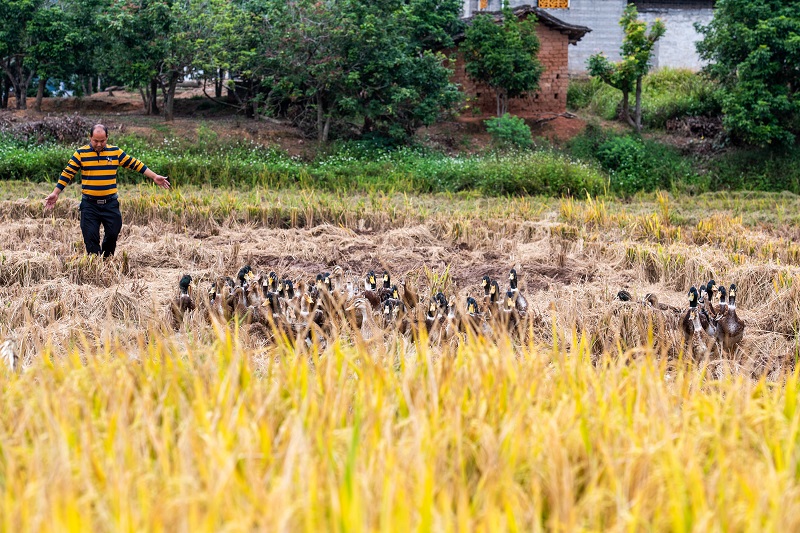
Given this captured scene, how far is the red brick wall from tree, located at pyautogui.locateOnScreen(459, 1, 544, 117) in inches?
29.8

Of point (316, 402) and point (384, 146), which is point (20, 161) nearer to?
point (384, 146)

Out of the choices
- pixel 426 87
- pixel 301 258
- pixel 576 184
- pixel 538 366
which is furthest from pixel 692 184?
pixel 538 366

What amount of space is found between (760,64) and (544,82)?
4.56 meters

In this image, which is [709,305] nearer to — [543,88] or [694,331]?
[694,331]

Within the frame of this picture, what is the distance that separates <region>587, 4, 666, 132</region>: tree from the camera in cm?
1540

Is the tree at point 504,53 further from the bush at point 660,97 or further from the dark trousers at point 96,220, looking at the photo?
the dark trousers at point 96,220

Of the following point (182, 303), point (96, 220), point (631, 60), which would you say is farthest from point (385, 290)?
point (631, 60)

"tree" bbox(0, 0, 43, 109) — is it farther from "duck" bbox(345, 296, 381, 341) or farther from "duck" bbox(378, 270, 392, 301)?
"duck" bbox(345, 296, 381, 341)

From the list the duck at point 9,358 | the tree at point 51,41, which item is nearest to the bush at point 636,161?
the tree at point 51,41

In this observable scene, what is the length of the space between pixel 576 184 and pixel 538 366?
983 centimetres

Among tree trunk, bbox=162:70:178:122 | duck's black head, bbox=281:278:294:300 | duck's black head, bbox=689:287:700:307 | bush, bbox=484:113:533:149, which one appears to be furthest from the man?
bush, bbox=484:113:533:149

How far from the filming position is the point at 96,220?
6176 millimetres

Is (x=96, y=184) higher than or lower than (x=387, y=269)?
higher

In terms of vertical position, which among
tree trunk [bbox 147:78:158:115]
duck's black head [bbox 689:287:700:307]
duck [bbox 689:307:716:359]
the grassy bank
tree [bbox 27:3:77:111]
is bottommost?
duck [bbox 689:307:716:359]
